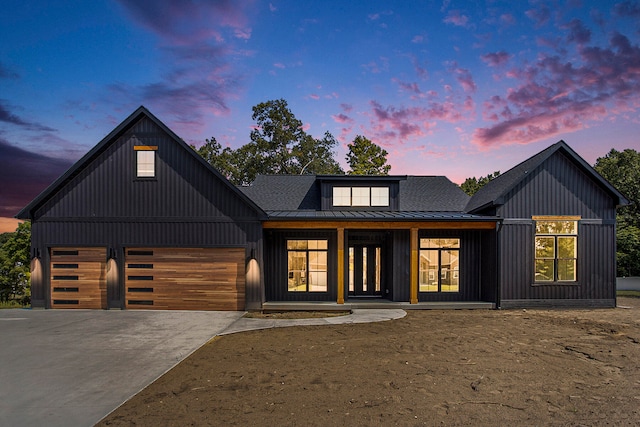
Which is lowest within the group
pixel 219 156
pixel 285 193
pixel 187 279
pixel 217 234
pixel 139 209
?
pixel 187 279

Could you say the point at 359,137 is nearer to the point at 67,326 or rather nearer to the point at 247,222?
the point at 247,222

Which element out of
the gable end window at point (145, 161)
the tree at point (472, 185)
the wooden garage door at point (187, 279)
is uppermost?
the tree at point (472, 185)

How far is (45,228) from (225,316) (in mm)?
7841

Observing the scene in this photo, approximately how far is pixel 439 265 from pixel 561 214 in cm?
500

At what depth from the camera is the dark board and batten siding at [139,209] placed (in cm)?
1322

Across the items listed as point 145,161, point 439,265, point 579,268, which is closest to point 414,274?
point 439,265

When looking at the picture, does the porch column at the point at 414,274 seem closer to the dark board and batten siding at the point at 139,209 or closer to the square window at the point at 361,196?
the square window at the point at 361,196

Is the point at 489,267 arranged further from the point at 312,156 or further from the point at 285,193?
the point at 312,156

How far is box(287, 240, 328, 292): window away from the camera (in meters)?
14.3

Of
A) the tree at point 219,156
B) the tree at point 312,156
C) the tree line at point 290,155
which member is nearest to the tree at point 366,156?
the tree line at point 290,155

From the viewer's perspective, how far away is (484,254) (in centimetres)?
1423

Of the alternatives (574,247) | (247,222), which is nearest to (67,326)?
(247,222)

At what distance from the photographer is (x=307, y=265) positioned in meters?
14.3

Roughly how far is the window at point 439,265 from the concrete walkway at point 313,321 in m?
2.14
